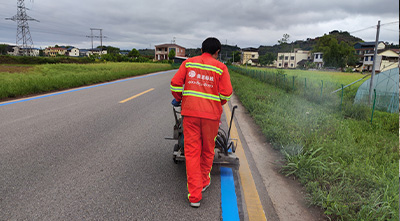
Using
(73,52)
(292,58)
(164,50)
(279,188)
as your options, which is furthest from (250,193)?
(73,52)

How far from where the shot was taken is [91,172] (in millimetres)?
3139

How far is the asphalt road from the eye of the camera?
2357mm

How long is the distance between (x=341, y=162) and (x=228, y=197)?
2.00m

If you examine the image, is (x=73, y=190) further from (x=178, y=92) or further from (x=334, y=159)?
(x=334, y=159)

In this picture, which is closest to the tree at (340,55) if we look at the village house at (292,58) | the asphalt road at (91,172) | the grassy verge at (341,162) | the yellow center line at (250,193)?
the village house at (292,58)

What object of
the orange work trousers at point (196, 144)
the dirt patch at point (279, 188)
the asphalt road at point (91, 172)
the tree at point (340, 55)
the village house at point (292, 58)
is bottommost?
the dirt patch at point (279, 188)

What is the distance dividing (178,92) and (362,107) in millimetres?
7166

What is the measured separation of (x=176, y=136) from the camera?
130 inches

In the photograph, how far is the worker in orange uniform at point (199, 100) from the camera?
2.52 meters

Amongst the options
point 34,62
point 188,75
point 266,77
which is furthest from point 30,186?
point 34,62

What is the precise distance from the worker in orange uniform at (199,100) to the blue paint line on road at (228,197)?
0.31 meters

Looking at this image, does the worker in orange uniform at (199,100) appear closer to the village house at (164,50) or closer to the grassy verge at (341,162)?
the grassy verge at (341,162)

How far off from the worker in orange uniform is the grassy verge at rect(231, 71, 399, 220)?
135 centimetres

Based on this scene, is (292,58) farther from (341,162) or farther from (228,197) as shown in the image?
(228,197)
